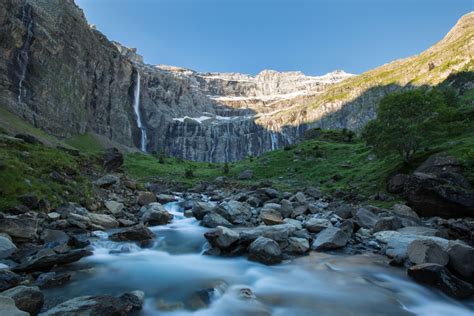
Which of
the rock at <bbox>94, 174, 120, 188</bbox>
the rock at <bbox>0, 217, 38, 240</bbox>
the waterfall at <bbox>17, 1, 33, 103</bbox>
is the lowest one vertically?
the rock at <bbox>0, 217, 38, 240</bbox>

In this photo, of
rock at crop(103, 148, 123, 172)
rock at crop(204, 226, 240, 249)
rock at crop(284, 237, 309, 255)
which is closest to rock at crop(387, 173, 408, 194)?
rock at crop(284, 237, 309, 255)

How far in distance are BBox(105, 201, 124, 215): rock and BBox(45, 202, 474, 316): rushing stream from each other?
4.45 meters

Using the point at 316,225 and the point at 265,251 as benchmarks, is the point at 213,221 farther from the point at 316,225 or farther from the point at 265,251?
the point at 265,251

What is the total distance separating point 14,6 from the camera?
6931 cm

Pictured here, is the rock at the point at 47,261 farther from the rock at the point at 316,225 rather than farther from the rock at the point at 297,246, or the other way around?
the rock at the point at 316,225

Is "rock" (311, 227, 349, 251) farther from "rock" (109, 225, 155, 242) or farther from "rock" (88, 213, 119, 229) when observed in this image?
"rock" (88, 213, 119, 229)

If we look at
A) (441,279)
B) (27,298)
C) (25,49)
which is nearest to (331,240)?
(441,279)

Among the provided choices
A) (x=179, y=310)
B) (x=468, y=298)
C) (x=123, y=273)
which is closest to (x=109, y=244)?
(x=123, y=273)

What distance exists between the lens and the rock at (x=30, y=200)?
14516mm

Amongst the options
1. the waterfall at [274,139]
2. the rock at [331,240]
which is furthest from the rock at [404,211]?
the waterfall at [274,139]

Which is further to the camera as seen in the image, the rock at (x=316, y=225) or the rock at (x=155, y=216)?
the rock at (x=155, y=216)

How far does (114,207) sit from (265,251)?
36.6ft

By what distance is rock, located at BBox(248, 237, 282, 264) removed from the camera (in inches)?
509

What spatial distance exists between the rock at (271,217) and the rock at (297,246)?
3863 mm
